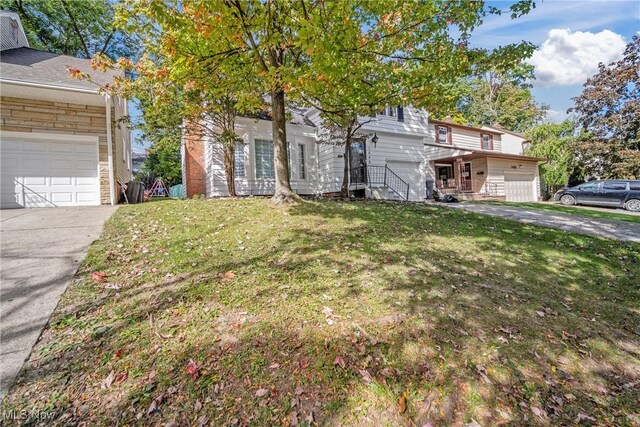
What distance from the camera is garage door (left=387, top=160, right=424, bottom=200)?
1466 centimetres

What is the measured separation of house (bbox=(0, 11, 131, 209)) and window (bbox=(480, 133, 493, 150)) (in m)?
23.1

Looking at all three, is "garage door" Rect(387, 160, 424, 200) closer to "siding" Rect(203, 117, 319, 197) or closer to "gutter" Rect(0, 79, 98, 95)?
"siding" Rect(203, 117, 319, 197)

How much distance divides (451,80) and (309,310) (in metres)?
6.22

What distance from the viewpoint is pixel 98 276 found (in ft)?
11.1

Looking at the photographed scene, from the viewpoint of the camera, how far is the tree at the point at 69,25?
16.8 m

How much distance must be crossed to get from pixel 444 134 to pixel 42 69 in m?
20.6

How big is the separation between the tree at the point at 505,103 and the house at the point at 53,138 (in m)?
34.3

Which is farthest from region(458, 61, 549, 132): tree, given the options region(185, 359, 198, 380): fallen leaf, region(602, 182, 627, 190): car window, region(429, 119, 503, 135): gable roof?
region(185, 359, 198, 380): fallen leaf

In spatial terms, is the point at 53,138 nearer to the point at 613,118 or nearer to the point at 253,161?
the point at 253,161

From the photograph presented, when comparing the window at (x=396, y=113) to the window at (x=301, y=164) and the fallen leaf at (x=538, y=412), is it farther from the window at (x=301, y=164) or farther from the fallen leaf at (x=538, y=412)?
the fallen leaf at (x=538, y=412)

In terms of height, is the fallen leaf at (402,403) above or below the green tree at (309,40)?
below

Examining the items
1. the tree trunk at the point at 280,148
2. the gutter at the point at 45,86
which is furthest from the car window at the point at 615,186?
the gutter at the point at 45,86

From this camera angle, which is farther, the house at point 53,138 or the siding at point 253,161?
the siding at point 253,161

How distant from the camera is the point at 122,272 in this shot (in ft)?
11.7
